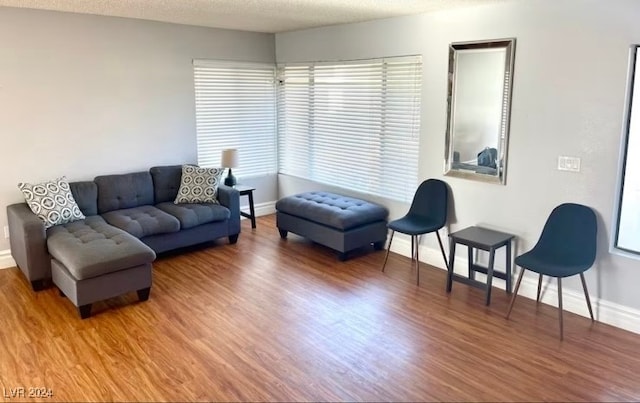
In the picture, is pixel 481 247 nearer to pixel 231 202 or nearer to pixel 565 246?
pixel 565 246

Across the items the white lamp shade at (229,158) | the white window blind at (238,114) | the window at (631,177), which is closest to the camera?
the window at (631,177)

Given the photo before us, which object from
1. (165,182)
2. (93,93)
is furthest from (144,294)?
(93,93)

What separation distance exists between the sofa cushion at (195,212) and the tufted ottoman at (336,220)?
704 millimetres

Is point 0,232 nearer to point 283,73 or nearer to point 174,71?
point 174,71

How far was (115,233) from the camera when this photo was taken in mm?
4129

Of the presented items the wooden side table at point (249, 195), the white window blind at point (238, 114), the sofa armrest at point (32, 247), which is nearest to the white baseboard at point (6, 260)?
the sofa armrest at point (32, 247)

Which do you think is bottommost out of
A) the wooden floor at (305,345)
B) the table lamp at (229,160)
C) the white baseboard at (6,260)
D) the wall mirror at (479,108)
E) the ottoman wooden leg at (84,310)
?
the wooden floor at (305,345)

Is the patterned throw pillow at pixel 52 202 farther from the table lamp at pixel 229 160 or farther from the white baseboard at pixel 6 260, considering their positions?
the table lamp at pixel 229 160

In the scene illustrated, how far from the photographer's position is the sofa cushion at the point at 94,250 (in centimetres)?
355

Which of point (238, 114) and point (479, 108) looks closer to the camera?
point (479, 108)

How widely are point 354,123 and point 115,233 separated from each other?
277 cm

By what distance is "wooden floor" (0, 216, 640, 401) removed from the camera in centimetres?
281

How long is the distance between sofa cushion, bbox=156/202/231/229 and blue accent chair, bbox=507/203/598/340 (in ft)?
9.72

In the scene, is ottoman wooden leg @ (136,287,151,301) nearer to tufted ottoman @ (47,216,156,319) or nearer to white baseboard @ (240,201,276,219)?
tufted ottoman @ (47,216,156,319)
